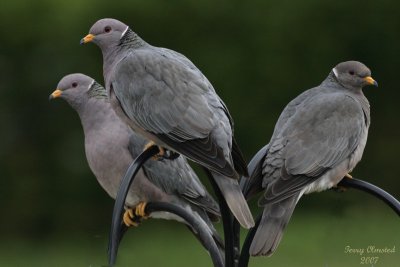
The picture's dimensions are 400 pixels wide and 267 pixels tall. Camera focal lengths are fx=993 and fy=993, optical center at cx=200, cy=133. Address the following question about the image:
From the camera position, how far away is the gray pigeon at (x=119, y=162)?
15.9 ft

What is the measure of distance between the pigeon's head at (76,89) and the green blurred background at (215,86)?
1.75 meters

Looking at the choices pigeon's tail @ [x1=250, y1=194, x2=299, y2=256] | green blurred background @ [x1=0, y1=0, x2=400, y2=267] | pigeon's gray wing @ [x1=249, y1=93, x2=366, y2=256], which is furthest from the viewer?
green blurred background @ [x1=0, y1=0, x2=400, y2=267]

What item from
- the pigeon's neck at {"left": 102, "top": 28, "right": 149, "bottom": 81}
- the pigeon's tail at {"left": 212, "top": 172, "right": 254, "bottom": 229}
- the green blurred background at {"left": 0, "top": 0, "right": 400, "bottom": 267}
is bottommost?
the green blurred background at {"left": 0, "top": 0, "right": 400, "bottom": 267}

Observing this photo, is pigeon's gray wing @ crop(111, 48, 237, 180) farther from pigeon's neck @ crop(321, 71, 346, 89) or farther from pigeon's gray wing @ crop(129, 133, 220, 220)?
pigeon's neck @ crop(321, 71, 346, 89)

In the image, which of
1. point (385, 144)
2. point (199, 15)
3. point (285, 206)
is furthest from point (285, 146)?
point (385, 144)

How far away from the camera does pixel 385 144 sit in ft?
24.8

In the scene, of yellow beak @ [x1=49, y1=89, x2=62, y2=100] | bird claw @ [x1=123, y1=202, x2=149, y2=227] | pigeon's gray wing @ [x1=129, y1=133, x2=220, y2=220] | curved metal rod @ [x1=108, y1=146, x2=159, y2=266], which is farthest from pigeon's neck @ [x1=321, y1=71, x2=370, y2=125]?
curved metal rod @ [x1=108, y1=146, x2=159, y2=266]

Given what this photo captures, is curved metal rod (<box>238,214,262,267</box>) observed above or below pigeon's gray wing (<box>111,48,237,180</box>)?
below

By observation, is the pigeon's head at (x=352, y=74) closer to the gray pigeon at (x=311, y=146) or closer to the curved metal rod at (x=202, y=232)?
the gray pigeon at (x=311, y=146)

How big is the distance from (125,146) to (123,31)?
80cm

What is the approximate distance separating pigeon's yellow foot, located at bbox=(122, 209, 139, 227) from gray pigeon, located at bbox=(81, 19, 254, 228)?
57cm

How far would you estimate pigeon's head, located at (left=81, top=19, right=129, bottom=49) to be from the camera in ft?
14.2

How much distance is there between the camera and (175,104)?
399 centimetres

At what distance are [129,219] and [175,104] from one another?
0.88 meters
